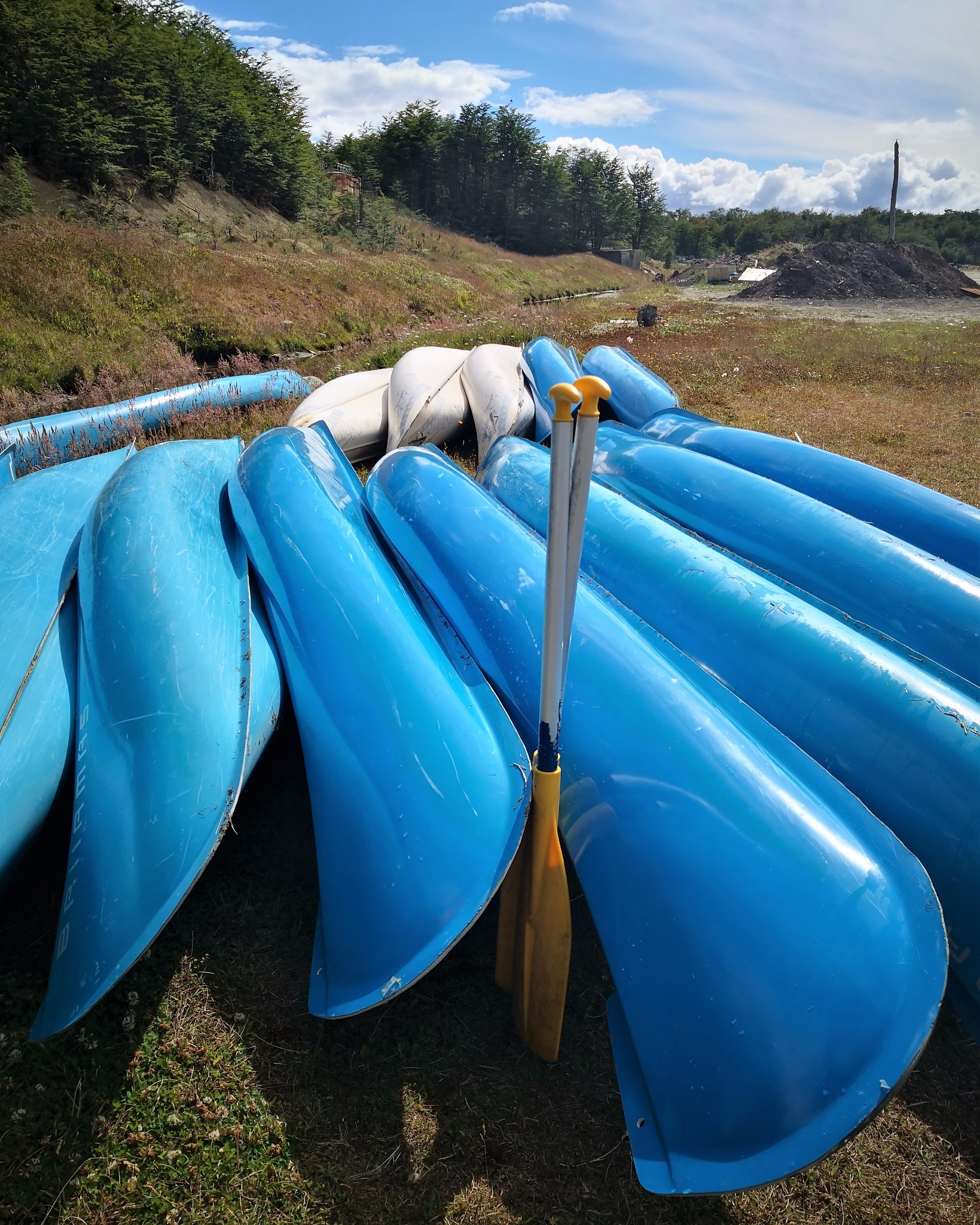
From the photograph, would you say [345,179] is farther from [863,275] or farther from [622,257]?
[863,275]

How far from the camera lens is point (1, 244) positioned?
11.1 m

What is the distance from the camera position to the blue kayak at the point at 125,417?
5512 millimetres

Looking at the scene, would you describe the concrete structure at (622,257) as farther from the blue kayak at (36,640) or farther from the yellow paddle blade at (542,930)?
the yellow paddle blade at (542,930)

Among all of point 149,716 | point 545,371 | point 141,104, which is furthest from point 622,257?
point 149,716

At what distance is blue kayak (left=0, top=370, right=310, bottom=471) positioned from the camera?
18.1 ft

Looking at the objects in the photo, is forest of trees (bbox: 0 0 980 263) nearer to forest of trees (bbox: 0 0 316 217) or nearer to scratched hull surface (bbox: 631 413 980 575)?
forest of trees (bbox: 0 0 316 217)

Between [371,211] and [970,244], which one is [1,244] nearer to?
[371,211]

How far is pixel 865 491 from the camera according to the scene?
370 cm

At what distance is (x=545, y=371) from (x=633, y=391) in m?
0.90

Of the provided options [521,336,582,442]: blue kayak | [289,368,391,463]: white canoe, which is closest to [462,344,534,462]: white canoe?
[521,336,582,442]: blue kayak

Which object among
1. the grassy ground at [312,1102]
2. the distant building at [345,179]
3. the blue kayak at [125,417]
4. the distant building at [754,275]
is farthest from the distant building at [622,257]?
the grassy ground at [312,1102]

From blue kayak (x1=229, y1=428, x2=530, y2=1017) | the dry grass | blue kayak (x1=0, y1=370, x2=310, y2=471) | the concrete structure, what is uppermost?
the concrete structure

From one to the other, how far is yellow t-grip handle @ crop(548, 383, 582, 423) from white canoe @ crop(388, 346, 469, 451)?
14.9ft

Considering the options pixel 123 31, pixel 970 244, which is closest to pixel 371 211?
pixel 123 31
